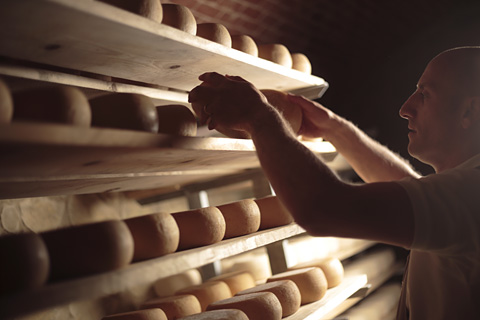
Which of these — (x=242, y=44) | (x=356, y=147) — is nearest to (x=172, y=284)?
(x=356, y=147)

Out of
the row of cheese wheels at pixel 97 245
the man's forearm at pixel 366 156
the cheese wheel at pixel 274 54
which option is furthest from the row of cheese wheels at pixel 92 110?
the man's forearm at pixel 366 156

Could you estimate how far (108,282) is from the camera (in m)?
1.00

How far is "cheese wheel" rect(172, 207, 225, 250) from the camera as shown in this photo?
1.39 metres

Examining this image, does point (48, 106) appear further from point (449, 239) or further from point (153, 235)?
point (449, 239)

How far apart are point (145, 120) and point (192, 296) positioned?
0.81 meters

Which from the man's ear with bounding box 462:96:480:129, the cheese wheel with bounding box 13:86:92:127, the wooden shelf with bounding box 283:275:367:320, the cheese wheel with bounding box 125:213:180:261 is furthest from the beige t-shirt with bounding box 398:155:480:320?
the cheese wheel with bounding box 13:86:92:127

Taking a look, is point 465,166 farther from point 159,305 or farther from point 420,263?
point 159,305

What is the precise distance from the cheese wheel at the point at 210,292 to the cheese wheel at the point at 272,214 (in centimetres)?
34

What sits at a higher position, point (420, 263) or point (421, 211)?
point (421, 211)

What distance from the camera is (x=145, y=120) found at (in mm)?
1201

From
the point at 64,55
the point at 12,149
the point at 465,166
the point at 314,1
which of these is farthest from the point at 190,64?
the point at 314,1

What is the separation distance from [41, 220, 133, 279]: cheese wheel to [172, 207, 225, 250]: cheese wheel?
1.00 feet

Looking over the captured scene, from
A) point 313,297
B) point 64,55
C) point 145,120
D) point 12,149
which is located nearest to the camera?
point 12,149

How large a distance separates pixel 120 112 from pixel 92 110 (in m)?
0.07
